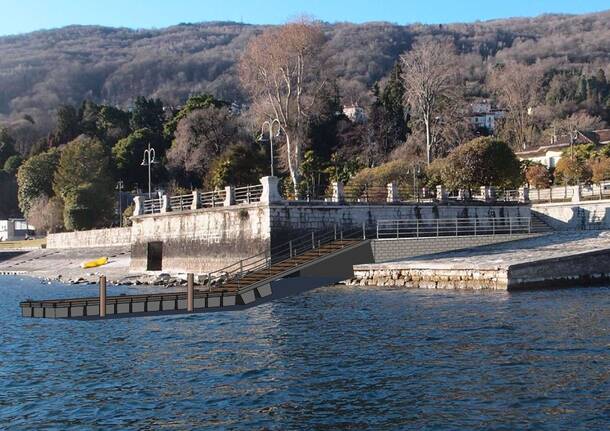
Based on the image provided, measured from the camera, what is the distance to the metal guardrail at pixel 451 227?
41.2 meters

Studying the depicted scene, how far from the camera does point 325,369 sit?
58.4 ft

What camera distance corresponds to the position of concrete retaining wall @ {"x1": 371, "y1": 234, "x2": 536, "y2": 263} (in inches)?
1512

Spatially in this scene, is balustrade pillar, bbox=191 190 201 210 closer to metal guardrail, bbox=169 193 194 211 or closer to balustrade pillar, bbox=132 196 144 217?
metal guardrail, bbox=169 193 194 211

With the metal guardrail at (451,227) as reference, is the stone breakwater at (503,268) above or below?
below

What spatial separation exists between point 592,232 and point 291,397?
31320mm

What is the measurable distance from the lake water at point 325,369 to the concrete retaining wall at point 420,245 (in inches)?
400

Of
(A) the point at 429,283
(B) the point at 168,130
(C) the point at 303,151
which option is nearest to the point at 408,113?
(C) the point at 303,151

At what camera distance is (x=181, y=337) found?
2320cm

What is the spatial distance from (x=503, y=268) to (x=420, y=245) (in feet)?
27.2

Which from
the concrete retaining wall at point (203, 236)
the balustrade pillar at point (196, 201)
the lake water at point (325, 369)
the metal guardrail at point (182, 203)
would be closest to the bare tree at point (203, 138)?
the metal guardrail at point (182, 203)

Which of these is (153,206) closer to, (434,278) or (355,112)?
(434,278)

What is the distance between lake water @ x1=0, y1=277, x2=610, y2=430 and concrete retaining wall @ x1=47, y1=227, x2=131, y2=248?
118 feet

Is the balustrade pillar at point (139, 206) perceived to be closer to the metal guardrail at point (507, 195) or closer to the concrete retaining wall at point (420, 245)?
the concrete retaining wall at point (420, 245)

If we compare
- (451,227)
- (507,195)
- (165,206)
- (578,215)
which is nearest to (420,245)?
(451,227)
